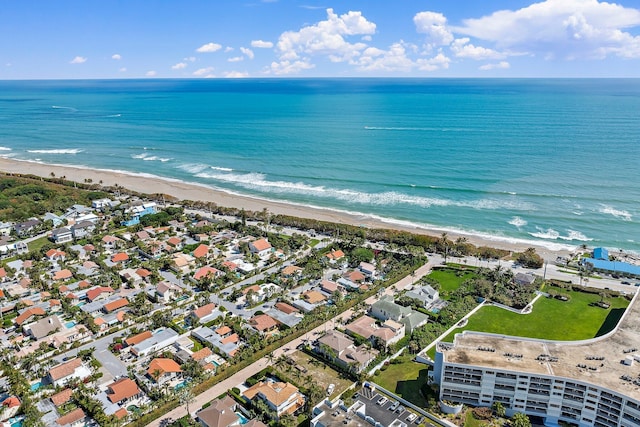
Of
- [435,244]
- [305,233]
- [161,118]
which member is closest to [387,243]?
[435,244]

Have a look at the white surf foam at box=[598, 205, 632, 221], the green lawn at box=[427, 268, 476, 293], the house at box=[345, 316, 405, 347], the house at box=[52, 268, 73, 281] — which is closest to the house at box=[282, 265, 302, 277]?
the house at box=[345, 316, 405, 347]

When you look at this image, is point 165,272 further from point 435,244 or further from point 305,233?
point 435,244

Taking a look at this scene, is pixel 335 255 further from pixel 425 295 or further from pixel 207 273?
pixel 207 273

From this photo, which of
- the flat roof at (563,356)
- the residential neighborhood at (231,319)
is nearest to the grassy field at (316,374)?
the residential neighborhood at (231,319)

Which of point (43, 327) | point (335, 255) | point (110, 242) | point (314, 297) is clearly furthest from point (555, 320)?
point (110, 242)

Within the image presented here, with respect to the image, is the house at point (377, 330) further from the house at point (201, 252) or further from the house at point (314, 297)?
the house at point (201, 252)
